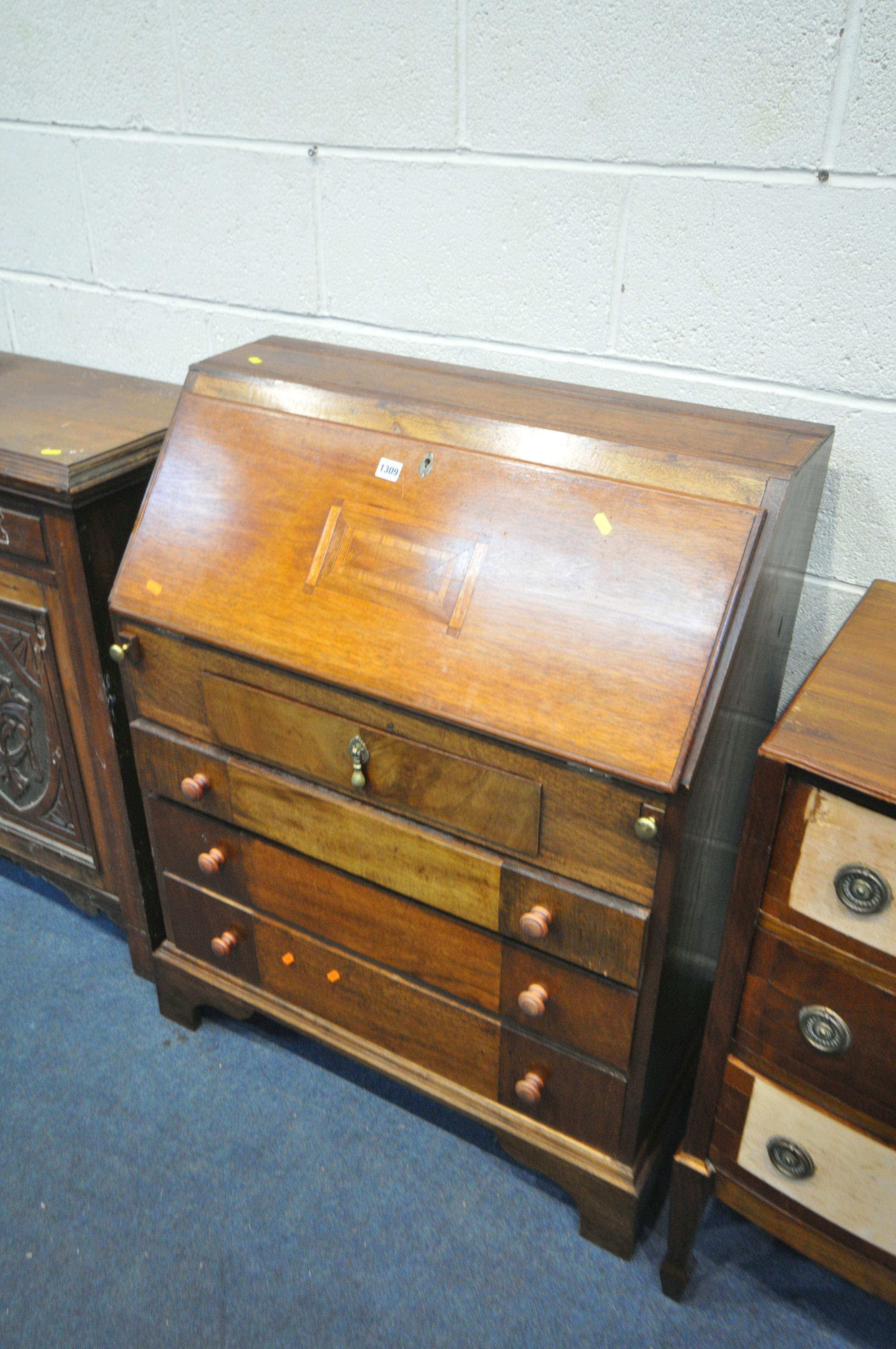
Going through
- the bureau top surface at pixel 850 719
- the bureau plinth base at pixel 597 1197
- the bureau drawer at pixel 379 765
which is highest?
the bureau top surface at pixel 850 719

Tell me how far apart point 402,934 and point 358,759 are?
0.96 feet

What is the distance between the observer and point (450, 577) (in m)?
1.17

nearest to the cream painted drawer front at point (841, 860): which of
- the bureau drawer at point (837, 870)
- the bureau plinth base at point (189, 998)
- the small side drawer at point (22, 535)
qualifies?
the bureau drawer at point (837, 870)

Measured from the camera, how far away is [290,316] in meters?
1.76

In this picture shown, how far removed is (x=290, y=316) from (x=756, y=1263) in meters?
1.71

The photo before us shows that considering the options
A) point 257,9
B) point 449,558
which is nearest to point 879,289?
point 449,558

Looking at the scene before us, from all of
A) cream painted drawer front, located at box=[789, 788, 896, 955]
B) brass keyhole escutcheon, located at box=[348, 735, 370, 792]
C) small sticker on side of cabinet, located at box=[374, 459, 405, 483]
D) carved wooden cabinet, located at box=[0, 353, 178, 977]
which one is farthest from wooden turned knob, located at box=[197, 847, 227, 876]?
cream painted drawer front, located at box=[789, 788, 896, 955]

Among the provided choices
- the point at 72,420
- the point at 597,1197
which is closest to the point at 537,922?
the point at 597,1197

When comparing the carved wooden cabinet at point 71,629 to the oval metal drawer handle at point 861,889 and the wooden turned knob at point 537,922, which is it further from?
the oval metal drawer handle at point 861,889

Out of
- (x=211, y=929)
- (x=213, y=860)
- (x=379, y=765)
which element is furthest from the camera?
(x=211, y=929)

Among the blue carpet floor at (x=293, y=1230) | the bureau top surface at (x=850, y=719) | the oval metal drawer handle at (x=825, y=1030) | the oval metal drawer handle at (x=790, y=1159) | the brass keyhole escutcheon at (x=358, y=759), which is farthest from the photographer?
the blue carpet floor at (x=293, y=1230)

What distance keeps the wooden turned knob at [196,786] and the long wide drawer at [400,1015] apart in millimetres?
226

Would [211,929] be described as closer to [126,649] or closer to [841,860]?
[126,649]

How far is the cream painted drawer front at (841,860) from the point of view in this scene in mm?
930
